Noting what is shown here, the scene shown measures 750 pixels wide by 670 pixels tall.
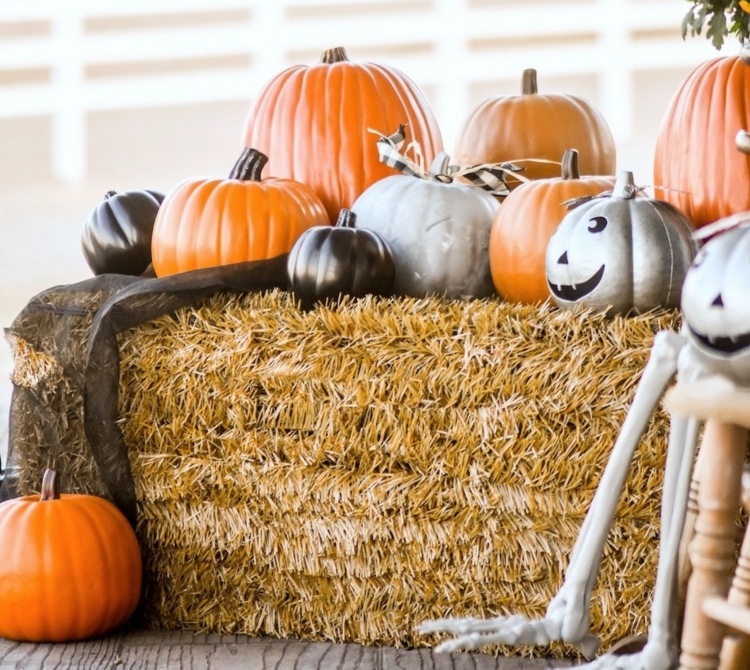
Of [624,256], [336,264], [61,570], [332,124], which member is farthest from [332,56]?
[61,570]

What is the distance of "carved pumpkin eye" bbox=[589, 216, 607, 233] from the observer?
170 centimetres

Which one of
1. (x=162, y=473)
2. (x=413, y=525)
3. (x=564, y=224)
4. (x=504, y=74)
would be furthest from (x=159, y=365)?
(x=504, y=74)

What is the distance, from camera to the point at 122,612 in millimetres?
1893

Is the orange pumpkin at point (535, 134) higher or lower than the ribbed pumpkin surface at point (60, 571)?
higher

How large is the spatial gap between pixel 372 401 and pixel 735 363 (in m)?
0.78

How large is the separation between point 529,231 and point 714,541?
87cm

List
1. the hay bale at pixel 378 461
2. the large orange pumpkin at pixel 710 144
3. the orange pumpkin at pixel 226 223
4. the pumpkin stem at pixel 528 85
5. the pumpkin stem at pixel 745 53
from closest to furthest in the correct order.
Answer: the pumpkin stem at pixel 745 53, the hay bale at pixel 378 461, the large orange pumpkin at pixel 710 144, the orange pumpkin at pixel 226 223, the pumpkin stem at pixel 528 85

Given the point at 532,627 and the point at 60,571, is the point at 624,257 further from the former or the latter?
the point at 60,571

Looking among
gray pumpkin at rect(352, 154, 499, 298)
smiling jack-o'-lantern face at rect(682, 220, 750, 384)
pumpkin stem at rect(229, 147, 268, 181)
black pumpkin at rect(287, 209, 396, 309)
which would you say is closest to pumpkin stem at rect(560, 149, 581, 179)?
gray pumpkin at rect(352, 154, 499, 298)

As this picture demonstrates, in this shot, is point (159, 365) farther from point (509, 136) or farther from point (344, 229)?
point (509, 136)

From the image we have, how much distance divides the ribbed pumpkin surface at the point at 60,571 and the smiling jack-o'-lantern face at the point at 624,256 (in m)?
0.94

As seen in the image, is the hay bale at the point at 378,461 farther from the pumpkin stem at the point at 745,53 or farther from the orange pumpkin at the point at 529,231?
the pumpkin stem at the point at 745,53

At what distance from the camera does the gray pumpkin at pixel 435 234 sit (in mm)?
1975

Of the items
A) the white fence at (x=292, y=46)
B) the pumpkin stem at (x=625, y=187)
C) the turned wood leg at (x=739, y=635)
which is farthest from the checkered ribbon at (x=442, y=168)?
the white fence at (x=292, y=46)
